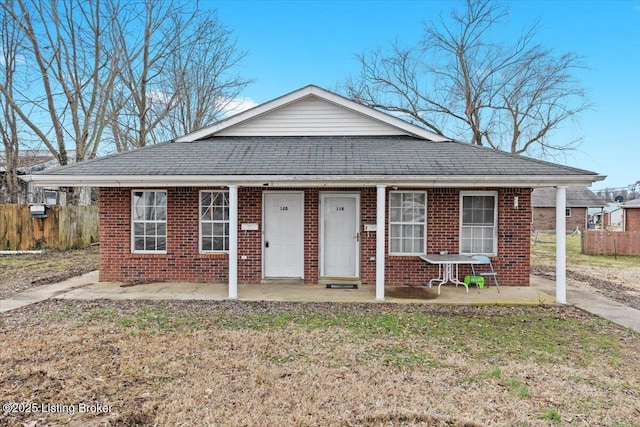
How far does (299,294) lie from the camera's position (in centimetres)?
807

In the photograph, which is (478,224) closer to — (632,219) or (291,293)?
(291,293)

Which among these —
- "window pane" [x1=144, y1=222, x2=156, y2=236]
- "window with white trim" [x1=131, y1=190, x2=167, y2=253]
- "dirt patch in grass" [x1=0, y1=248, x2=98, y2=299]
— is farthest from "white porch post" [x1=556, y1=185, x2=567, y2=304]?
"dirt patch in grass" [x1=0, y1=248, x2=98, y2=299]

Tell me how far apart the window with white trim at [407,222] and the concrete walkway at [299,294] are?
1.11m

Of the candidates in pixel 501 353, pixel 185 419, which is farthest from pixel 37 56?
pixel 501 353

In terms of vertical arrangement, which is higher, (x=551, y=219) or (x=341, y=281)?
(x=551, y=219)

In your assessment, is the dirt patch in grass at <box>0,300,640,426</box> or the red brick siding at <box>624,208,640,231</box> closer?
the dirt patch in grass at <box>0,300,640,426</box>

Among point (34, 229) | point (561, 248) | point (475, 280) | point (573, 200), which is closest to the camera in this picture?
point (561, 248)

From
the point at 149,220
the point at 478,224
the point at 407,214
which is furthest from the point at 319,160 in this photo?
the point at 149,220

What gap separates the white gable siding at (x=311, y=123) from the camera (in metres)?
10.2

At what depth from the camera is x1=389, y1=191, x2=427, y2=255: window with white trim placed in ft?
29.6

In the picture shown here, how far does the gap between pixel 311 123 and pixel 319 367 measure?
731 cm

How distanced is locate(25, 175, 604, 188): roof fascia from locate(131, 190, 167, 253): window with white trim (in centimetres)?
→ 133

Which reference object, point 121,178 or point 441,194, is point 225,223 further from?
point 441,194

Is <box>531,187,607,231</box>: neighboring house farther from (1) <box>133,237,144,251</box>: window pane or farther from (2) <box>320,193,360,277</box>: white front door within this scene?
(1) <box>133,237,144,251</box>: window pane
